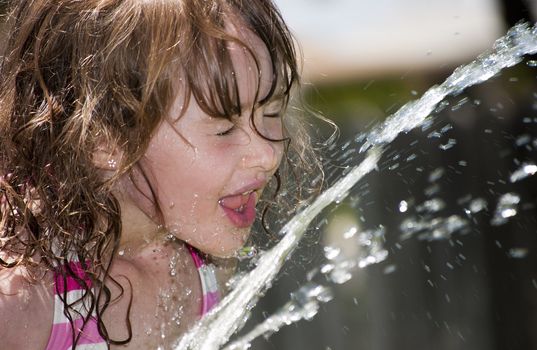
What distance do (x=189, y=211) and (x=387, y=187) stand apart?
74.3 inches

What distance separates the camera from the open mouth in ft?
7.68

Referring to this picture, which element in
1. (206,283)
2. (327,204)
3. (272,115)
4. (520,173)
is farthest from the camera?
(520,173)

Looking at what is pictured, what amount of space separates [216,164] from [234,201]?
11 cm

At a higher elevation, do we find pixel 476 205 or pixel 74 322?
pixel 74 322

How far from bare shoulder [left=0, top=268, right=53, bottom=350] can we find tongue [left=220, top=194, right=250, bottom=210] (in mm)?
451

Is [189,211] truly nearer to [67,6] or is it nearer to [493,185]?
[67,6]

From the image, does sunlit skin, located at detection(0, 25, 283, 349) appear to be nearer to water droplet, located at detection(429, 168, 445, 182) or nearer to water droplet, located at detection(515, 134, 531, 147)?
water droplet, located at detection(429, 168, 445, 182)

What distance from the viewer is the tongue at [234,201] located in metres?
2.34

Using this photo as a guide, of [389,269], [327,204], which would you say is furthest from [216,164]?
[389,269]

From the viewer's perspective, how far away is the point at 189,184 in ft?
7.66

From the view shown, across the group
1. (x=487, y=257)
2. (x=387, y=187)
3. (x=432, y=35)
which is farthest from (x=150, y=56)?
(x=432, y=35)

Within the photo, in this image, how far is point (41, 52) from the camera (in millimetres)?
2412

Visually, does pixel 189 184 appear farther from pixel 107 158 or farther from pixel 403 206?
pixel 403 206

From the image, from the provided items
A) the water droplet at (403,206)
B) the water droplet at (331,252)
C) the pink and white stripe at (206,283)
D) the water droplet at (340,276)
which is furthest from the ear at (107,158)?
the water droplet at (403,206)
